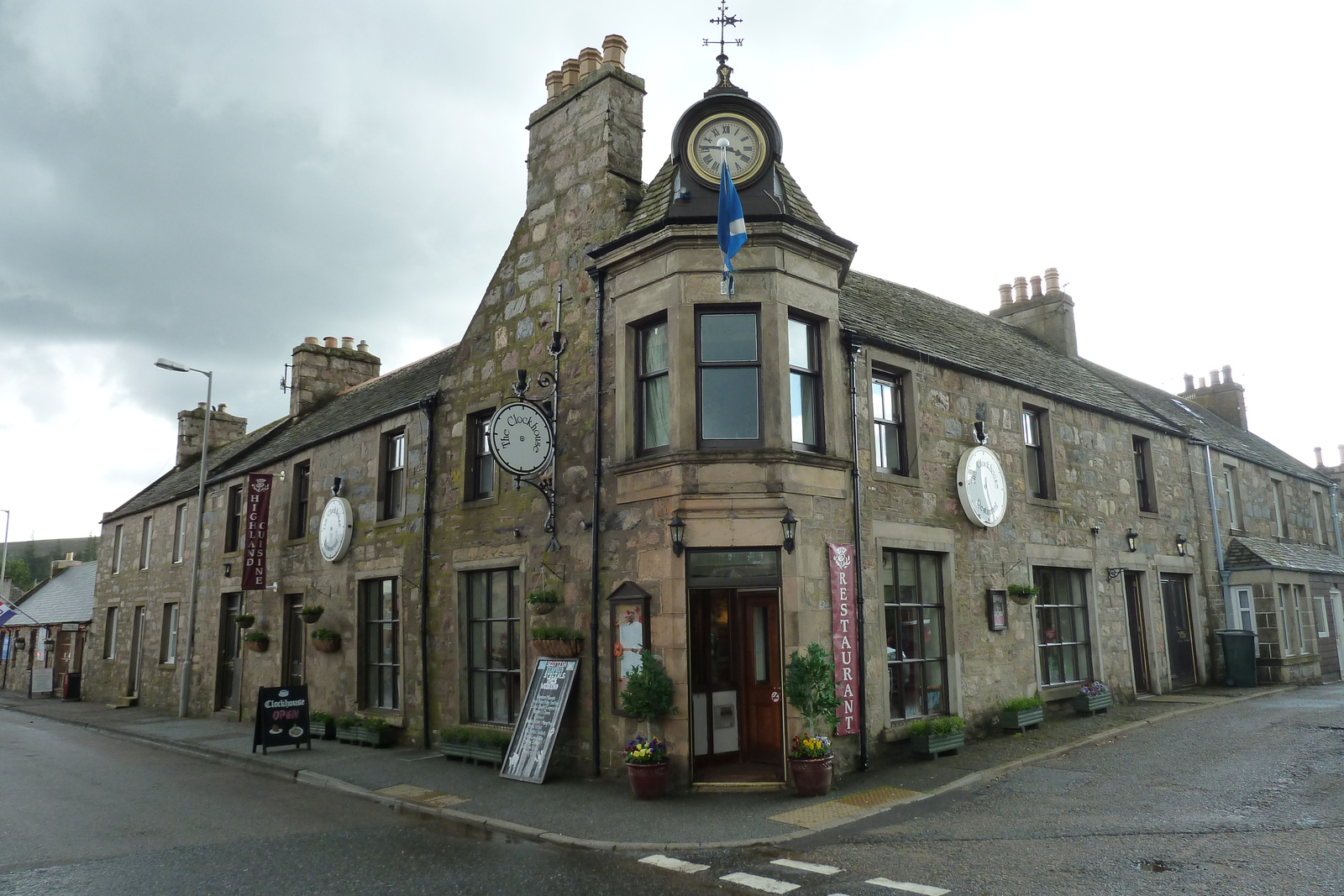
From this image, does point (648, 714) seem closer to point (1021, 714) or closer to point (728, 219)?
point (728, 219)

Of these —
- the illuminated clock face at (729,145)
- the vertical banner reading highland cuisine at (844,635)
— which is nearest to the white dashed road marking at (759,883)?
the vertical banner reading highland cuisine at (844,635)

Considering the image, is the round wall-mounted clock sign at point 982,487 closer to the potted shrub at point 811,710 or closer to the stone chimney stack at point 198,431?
the potted shrub at point 811,710

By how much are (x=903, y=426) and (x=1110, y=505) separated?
636 centimetres

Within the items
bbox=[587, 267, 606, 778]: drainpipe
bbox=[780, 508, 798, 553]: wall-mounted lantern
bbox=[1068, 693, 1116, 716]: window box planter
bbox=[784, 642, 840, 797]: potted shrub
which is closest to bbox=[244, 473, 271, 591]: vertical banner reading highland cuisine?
bbox=[587, 267, 606, 778]: drainpipe

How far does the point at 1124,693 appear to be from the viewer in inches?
629

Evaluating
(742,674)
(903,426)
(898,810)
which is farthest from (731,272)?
(898,810)

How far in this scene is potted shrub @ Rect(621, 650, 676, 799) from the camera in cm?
987

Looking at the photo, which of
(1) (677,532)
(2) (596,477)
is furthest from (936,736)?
(2) (596,477)

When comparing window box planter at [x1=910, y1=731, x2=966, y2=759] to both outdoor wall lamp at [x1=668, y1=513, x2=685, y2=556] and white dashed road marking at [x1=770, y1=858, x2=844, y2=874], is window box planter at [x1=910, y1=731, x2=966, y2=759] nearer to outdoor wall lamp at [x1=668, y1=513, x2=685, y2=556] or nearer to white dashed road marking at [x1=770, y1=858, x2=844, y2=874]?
outdoor wall lamp at [x1=668, y1=513, x2=685, y2=556]

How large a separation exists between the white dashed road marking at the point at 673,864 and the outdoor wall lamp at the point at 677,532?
3518 millimetres

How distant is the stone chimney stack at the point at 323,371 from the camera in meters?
23.9

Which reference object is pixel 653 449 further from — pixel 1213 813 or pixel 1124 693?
pixel 1124 693

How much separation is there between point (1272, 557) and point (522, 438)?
56.0 feet

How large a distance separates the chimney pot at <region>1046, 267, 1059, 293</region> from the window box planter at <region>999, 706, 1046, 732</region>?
11226mm
